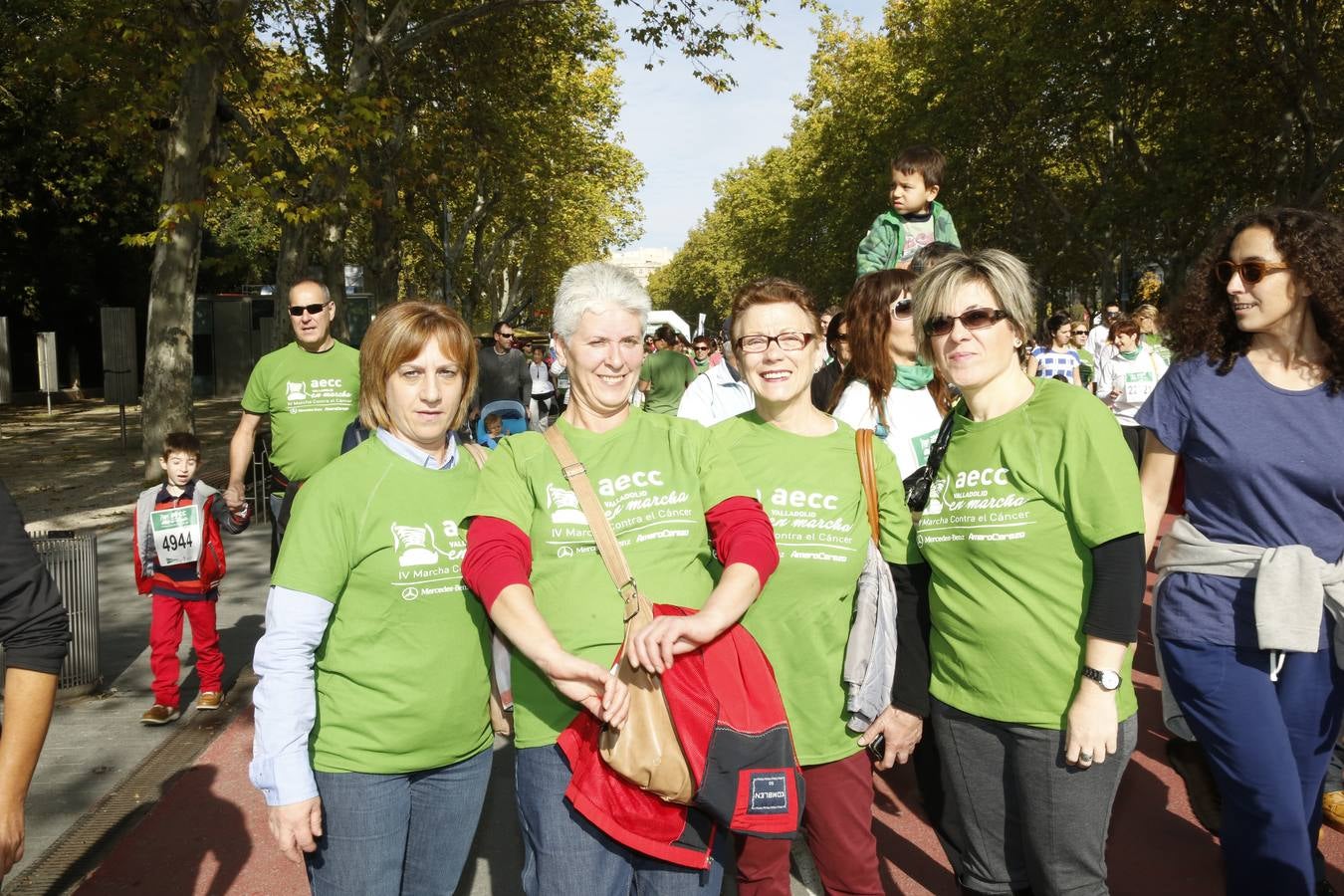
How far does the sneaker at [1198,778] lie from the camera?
2.93 metres

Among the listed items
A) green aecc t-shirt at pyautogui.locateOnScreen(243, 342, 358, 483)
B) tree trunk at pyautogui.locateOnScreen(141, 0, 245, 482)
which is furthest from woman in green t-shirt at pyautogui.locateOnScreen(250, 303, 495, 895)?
tree trunk at pyautogui.locateOnScreen(141, 0, 245, 482)

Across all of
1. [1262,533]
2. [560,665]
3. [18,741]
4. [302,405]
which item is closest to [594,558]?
[560,665]

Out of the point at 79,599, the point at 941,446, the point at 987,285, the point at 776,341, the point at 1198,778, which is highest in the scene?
the point at 987,285

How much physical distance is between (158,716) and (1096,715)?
15.8 ft

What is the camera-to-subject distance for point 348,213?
1492cm

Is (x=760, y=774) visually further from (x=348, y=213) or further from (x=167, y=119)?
(x=348, y=213)

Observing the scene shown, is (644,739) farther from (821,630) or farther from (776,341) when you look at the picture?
(776,341)

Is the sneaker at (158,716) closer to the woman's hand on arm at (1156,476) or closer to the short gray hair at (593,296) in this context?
the short gray hair at (593,296)

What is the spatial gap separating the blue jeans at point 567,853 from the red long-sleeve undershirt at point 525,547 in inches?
16.3

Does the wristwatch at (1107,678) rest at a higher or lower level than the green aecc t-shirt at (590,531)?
lower

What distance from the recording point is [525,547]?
2344mm

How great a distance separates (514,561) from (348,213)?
1375 centimetres

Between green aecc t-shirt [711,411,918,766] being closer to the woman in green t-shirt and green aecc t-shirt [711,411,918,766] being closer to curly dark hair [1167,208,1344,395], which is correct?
the woman in green t-shirt

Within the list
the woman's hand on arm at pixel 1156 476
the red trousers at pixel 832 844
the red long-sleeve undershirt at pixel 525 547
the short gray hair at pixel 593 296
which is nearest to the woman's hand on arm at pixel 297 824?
the red long-sleeve undershirt at pixel 525 547
